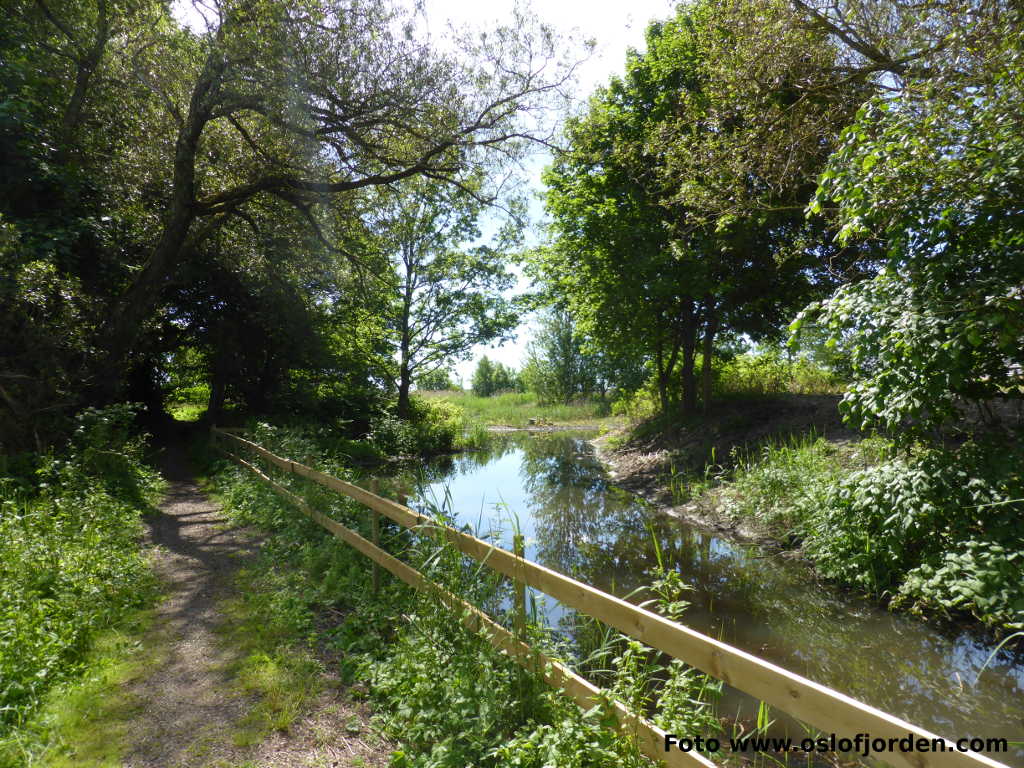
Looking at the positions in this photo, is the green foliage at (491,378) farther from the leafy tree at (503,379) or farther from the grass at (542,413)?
the grass at (542,413)

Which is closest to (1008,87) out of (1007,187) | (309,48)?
(1007,187)

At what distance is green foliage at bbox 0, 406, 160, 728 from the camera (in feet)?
11.4

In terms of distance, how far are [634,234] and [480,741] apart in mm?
12790

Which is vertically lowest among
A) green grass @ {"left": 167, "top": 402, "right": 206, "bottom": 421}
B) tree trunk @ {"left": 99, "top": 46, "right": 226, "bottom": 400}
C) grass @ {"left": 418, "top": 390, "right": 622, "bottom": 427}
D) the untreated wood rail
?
grass @ {"left": 418, "top": 390, "right": 622, "bottom": 427}

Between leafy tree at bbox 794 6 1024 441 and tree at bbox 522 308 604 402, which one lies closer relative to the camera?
leafy tree at bbox 794 6 1024 441

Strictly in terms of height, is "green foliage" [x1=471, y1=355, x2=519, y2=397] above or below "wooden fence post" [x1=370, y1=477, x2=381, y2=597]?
above

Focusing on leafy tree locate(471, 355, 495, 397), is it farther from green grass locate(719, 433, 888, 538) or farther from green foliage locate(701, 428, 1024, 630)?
green foliage locate(701, 428, 1024, 630)

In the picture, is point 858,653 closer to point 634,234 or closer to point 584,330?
point 634,234

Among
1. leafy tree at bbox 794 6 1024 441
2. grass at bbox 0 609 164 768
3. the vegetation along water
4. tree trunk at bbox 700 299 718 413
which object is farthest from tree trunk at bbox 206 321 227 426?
leafy tree at bbox 794 6 1024 441

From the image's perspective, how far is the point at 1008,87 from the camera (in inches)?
182

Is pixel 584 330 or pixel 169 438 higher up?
pixel 584 330

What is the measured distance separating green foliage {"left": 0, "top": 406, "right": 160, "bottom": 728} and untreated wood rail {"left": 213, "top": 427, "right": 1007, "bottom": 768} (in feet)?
7.91

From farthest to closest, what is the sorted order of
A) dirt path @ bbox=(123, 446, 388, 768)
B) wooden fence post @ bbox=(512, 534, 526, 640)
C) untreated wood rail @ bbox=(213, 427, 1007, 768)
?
wooden fence post @ bbox=(512, 534, 526, 640), dirt path @ bbox=(123, 446, 388, 768), untreated wood rail @ bbox=(213, 427, 1007, 768)

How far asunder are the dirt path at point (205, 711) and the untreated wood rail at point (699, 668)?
976mm
